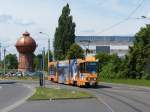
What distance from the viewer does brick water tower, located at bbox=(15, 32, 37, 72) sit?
13662cm

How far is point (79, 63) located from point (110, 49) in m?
129

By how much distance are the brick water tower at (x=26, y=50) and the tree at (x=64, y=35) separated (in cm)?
2206

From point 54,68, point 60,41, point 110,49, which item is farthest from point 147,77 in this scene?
point 110,49

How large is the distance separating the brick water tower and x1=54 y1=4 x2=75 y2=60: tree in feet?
72.4

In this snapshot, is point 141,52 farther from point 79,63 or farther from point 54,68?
point 79,63

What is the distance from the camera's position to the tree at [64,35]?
112m

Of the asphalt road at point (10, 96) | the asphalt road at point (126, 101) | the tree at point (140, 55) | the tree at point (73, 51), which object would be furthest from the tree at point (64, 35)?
the asphalt road at point (126, 101)

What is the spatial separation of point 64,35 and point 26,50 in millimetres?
26673

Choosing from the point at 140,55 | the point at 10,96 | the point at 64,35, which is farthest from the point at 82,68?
the point at 64,35

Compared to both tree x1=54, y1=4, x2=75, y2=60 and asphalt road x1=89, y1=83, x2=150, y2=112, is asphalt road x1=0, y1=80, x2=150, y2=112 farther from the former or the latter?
tree x1=54, y1=4, x2=75, y2=60

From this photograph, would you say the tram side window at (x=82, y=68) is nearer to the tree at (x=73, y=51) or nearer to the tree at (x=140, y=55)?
the tree at (x=140, y=55)

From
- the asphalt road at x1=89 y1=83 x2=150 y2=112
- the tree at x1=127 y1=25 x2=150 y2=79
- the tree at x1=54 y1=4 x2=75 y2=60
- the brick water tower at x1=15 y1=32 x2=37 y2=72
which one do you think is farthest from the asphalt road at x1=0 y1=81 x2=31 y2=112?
the brick water tower at x1=15 y1=32 x2=37 y2=72

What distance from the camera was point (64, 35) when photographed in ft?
368

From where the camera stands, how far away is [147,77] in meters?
91.9
